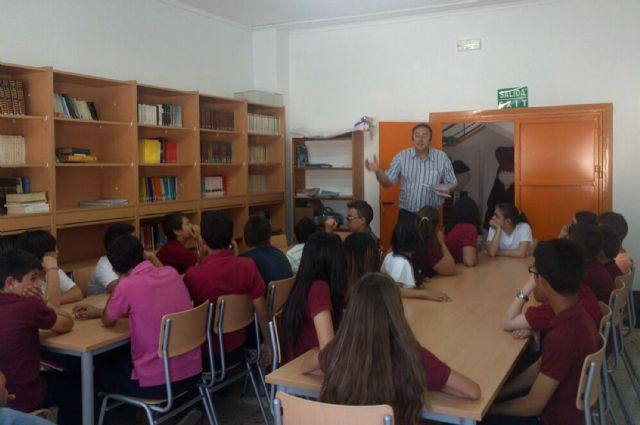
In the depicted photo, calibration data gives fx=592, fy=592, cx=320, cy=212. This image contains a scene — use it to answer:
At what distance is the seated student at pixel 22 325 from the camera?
2465 millimetres

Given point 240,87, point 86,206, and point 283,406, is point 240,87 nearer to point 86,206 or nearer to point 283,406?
point 86,206

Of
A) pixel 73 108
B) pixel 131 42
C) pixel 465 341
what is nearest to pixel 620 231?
pixel 465 341

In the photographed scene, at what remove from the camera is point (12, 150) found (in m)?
4.49

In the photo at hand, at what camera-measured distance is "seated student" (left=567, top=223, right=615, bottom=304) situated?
3.02 m

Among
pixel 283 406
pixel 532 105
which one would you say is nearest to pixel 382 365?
pixel 283 406

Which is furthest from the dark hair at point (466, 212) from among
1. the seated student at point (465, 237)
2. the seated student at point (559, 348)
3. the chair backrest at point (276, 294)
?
the seated student at point (559, 348)

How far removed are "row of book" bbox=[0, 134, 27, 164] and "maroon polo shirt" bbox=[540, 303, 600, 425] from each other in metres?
4.00

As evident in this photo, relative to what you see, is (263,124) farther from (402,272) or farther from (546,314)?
(546,314)

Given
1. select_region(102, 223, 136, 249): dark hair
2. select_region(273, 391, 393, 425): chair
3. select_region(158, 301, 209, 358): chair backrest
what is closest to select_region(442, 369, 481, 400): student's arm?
select_region(273, 391, 393, 425): chair

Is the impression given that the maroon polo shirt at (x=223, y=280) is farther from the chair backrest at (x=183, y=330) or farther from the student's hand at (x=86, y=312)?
the student's hand at (x=86, y=312)

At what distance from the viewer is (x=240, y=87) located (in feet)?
24.1

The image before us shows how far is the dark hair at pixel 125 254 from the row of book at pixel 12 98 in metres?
2.00

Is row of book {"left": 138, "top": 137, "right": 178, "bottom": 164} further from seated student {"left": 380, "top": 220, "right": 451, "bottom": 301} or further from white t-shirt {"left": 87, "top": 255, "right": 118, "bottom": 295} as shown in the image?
seated student {"left": 380, "top": 220, "right": 451, "bottom": 301}

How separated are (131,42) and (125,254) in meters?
3.48
